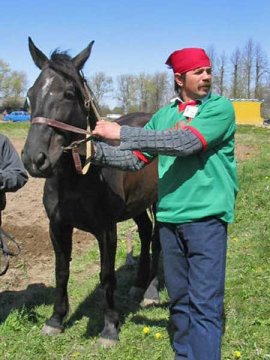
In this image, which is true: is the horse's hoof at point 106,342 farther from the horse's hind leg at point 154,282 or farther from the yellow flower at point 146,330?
the horse's hind leg at point 154,282

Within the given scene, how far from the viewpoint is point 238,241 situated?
630cm

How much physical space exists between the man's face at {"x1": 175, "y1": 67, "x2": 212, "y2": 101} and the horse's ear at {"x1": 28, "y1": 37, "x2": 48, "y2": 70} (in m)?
1.14

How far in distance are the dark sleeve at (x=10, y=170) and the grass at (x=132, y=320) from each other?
1301mm

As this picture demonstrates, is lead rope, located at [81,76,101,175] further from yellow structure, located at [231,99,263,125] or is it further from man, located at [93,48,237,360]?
yellow structure, located at [231,99,263,125]

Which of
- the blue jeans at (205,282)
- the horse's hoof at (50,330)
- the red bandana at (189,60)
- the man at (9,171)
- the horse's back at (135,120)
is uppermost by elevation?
the red bandana at (189,60)

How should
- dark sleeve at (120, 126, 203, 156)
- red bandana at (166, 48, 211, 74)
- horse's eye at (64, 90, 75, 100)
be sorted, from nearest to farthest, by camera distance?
dark sleeve at (120, 126, 203, 156)
red bandana at (166, 48, 211, 74)
horse's eye at (64, 90, 75, 100)

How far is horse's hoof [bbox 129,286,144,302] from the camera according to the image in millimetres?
5296

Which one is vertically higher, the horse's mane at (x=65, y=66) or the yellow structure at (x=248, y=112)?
the horse's mane at (x=65, y=66)

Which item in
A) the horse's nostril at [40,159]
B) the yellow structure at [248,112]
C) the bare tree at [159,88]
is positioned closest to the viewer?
the horse's nostril at [40,159]

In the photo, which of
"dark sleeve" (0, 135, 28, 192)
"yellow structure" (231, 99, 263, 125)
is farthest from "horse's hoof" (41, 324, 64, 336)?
"yellow structure" (231, 99, 263, 125)

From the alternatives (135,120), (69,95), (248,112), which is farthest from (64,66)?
(248,112)

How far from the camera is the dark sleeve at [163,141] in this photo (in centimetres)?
283

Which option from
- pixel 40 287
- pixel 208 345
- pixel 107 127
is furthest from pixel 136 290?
pixel 107 127

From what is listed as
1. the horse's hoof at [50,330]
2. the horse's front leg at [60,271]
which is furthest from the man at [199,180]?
the horse's hoof at [50,330]
